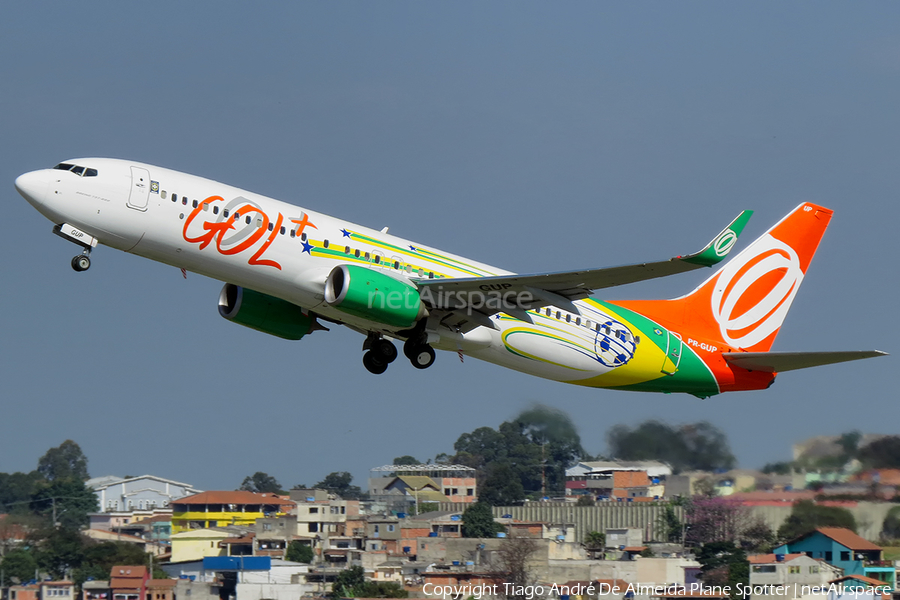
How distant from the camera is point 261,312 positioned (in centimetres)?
3278

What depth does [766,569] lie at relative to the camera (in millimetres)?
41125

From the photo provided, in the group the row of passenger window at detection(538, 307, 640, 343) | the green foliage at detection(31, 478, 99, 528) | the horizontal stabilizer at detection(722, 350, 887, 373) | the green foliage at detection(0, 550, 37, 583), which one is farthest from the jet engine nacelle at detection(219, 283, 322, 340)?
the green foliage at detection(31, 478, 99, 528)

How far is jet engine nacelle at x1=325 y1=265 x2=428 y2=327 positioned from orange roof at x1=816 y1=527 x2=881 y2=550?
64.1 feet

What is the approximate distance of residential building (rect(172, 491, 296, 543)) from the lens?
255ft

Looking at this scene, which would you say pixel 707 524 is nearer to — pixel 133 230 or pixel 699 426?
pixel 699 426

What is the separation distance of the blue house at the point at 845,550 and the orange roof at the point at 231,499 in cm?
4536

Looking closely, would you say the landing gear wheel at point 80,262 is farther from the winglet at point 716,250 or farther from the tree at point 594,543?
the tree at point 594,543

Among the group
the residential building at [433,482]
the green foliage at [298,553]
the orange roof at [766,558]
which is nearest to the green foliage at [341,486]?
the residential building at [433,482]

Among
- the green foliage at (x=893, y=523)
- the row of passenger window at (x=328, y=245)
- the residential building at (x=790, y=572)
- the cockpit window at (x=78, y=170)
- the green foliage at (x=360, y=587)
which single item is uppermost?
the cockpit window at (x=78, y=170)

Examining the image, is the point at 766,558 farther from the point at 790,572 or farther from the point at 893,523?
the point at 893,523

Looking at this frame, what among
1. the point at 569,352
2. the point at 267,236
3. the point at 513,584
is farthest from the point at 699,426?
the point at 267,236

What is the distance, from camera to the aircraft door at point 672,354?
34719 millimetres

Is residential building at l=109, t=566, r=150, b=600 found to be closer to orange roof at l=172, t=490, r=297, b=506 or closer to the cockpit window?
the cockpit window

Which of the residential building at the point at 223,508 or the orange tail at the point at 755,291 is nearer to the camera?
the orange tail at the point at 755,291
